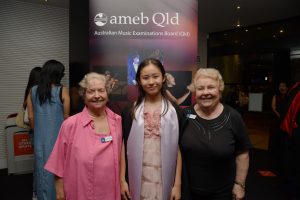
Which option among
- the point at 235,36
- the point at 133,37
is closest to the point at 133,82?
the point at 133,37

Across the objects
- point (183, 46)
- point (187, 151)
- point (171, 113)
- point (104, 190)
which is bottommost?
point (104, 190)

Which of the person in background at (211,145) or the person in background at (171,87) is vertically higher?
the person in background at (171,87)

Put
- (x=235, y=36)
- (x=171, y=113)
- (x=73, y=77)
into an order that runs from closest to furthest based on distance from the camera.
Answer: (x=171, y=113) < (x=73, y=77) < (x=235, y=36)

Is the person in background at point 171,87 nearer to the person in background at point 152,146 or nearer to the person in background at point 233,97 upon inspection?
the person in background at point 152,146

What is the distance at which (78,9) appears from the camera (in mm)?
3213

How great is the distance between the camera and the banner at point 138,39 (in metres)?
2.78

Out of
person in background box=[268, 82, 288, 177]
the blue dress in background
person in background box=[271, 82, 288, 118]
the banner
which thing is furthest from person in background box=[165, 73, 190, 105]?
person in background box=[271, 82, 288, 118]

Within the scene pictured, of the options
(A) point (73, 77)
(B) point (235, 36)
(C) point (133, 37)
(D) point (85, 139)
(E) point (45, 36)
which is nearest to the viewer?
(D) point (85, 139)

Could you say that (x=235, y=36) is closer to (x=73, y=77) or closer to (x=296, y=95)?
(x=296, y=95)

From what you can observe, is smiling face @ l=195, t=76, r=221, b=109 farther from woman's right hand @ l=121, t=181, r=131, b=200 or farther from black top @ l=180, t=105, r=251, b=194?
woman's right hand @ l=121, t=181, r=131, b=200

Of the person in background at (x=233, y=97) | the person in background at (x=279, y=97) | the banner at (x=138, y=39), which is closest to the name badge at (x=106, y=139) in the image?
the banner at (x=138, y=39)

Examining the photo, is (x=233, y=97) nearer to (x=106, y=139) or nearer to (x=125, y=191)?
(x=125, y=191)

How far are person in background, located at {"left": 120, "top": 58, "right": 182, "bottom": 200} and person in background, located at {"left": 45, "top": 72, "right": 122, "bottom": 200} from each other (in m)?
0.11

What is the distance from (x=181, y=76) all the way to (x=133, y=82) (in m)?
0.49
